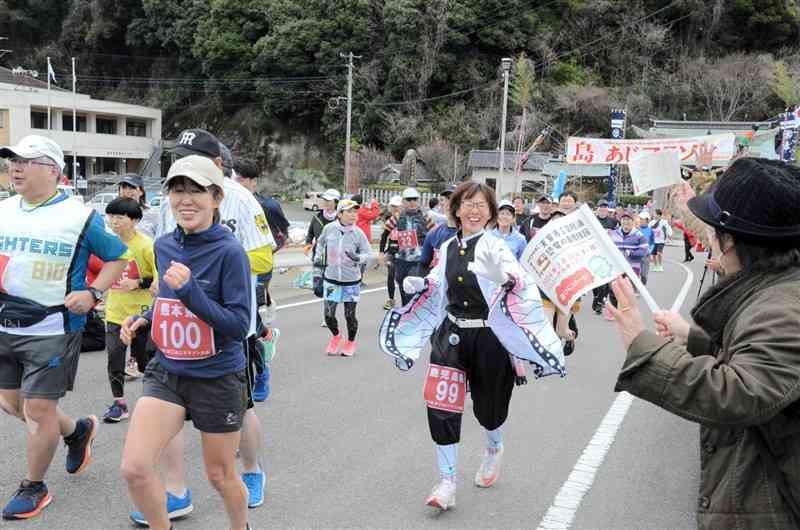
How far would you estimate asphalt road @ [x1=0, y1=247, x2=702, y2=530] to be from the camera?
4.00 m

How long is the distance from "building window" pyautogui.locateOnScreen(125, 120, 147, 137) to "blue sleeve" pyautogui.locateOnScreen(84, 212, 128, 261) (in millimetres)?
61490

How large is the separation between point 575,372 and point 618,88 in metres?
47.0

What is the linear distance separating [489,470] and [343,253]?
4438mm

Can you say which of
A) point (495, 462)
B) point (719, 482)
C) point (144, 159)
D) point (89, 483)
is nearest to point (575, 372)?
point (495, 462)

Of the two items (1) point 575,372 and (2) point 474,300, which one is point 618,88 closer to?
(1) point 575,372

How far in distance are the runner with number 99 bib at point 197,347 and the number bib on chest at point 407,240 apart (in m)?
7.79

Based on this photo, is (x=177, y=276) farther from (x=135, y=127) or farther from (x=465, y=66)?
(x=135, y=127)

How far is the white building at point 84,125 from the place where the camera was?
49.1m

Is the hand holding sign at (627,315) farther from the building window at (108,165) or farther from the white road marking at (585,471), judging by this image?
the building window at (108,165)

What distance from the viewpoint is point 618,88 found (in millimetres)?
50656

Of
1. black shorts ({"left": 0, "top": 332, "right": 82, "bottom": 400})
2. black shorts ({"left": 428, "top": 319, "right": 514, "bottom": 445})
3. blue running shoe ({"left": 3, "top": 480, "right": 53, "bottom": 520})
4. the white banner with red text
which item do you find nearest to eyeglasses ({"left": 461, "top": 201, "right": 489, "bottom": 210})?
black shorts ({"left": 428, "top": 319, "right": 514, "bottom": 445})

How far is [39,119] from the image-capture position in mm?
52750

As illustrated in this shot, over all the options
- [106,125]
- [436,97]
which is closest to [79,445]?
[436,97]

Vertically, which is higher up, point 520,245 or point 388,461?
point 520,245
